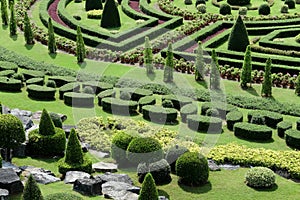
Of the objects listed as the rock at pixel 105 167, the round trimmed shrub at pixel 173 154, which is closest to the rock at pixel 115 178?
the rock at pixel 105 167

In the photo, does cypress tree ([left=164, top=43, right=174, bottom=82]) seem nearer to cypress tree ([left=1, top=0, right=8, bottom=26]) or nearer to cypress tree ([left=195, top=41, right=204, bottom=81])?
cypress tree ([left=195, top=41, right=204, bottom=81])

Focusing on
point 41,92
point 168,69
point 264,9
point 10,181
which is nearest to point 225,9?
point 264,9

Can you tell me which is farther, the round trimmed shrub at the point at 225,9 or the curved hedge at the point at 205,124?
the round trimmed shrub at the point at 225,9

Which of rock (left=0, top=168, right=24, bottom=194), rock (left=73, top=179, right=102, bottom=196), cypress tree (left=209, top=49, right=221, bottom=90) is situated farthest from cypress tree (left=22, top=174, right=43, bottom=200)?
cypress tree (left=209, top=49, right=221, bottom=90)

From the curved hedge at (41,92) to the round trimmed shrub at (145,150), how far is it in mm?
11054

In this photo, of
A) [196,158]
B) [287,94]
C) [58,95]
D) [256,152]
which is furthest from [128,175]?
[287,94]

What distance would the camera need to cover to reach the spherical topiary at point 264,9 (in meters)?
56.0

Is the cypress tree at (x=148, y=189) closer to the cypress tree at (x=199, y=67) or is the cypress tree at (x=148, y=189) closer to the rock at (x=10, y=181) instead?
the rock at (x=10, y=181)

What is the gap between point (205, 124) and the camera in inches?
1294

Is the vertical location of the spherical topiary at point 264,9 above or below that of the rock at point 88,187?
above

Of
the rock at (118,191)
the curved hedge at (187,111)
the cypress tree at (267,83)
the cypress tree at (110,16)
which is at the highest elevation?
the cypress tree at (110,16)

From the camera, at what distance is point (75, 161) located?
88.6 ft

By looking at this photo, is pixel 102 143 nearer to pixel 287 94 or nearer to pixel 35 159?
pixel 35 159

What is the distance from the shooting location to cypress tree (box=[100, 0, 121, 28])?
51.8m
